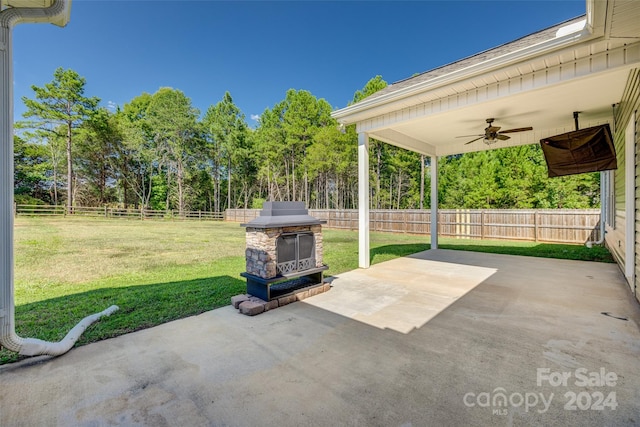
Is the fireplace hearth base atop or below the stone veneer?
below

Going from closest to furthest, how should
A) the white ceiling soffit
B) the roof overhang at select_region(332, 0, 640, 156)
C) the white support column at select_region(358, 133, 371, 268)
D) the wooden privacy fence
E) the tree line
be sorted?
the white ceiling soffit → the roof overhang at select_region(332, 0, 640, 156) → the white support column at select_region(358, 133, 371, 268) → the wooden privacy fence → the tree line

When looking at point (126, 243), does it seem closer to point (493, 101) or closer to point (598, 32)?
point (493, 101)

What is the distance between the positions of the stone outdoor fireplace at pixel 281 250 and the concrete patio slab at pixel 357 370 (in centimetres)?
41

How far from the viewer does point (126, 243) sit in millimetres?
8719

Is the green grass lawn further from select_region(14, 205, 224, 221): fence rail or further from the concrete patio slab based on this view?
select_region(14, 205, 224, 221): fence rail

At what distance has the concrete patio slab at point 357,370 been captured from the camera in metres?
1.62

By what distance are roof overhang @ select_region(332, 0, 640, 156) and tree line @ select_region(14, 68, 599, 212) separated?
37.8 feet

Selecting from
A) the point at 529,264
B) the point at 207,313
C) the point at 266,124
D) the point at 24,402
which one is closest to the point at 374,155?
the point at 266,124

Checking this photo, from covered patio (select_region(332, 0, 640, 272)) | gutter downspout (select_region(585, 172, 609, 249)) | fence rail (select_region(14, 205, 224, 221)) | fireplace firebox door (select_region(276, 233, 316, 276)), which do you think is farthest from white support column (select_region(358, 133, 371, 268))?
fence rail (select_region(14, 205, 224, 221))

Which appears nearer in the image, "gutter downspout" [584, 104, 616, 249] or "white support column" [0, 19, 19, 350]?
"white support column" [0, 19, 19, 350]

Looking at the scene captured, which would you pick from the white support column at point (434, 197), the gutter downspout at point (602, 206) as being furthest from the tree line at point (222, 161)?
the white support column at point (434, 197)

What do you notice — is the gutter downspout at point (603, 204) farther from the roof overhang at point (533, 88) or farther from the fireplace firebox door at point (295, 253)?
the fireplace firebox door at point (295, 253)

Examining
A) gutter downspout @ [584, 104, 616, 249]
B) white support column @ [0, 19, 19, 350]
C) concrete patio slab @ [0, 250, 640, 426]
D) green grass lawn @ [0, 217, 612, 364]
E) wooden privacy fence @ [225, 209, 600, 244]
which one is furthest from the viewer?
wooden privacy fence @ [225, 209, 600, 244]

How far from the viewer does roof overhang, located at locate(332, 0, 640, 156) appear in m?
2.89
